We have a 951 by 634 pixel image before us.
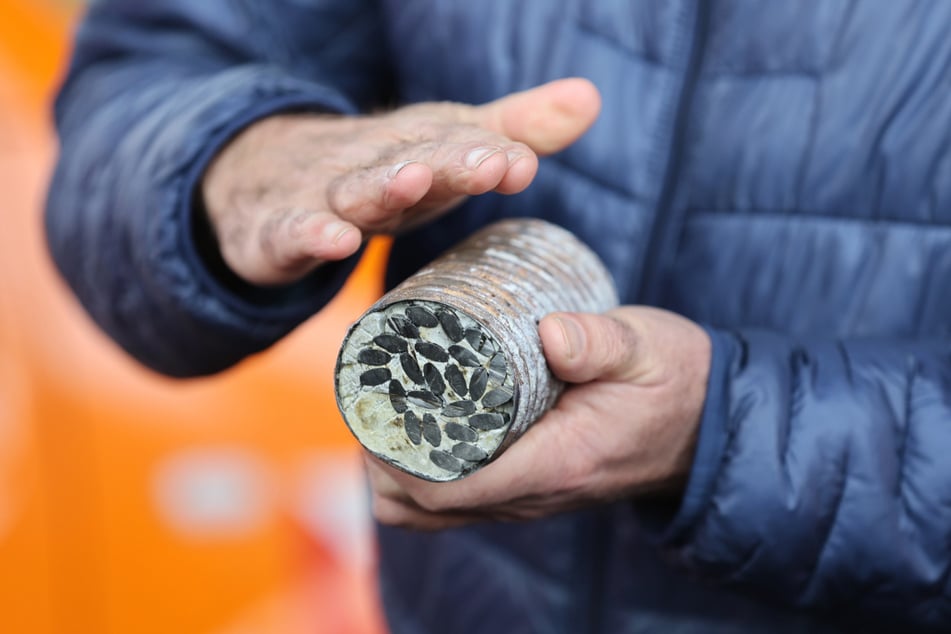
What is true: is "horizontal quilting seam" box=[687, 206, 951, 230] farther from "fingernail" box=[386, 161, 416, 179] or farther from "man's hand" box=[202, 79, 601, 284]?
"fingernail" box=[386, 161, 416, 179]

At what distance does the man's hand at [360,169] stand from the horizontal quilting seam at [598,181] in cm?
16

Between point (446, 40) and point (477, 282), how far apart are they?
454 mm

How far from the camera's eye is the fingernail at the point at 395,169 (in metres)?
0.62

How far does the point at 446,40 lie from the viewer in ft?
3.24

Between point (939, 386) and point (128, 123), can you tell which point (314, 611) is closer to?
point (128, 123)

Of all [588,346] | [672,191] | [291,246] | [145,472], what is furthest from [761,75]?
[145,472]

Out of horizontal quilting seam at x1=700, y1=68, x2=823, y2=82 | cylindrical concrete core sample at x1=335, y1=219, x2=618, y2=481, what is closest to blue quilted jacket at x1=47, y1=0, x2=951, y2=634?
horizontal quilting seam at x1=700, y1=68, x2=823, y2=82

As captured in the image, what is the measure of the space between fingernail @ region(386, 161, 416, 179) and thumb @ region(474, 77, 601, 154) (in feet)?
0.52

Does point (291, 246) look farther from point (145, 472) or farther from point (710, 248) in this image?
point (145, 472)

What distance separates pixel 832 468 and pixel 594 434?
23cm

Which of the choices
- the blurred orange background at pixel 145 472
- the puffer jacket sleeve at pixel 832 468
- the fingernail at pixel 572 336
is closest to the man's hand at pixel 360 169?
the fingernail at pixel 572 336

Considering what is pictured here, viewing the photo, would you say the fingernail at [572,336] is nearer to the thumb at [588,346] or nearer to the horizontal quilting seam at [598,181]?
the thumb at [588,346]

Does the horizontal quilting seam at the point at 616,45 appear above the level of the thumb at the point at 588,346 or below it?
above

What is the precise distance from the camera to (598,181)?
0.92 metres
